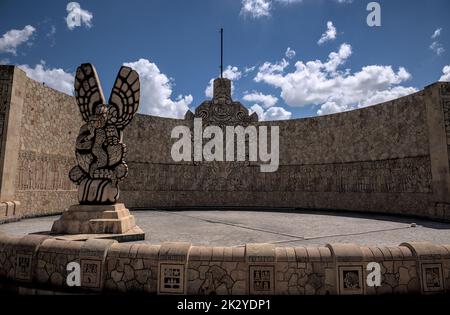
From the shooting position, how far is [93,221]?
5992 millimetres

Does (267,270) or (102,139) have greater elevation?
(102,139)

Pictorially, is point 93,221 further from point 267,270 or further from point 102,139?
point 267,270

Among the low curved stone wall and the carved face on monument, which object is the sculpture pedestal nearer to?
the carved face on monument

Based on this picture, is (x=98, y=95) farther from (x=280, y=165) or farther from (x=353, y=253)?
(x=280, y=165)

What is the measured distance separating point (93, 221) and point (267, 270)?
162 inches

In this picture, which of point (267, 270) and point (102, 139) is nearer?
point (267, 270)

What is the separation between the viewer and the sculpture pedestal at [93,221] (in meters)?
6.01

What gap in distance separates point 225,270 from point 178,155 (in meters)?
12.3

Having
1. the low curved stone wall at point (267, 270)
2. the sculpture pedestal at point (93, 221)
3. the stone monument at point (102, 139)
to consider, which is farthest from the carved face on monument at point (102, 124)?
the low curved stone wall at point (267, 270)

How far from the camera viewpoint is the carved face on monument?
264 inches

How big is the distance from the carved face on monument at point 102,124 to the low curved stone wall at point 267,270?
3160mm

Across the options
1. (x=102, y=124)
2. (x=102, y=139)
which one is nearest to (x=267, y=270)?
(x=102, y=139)

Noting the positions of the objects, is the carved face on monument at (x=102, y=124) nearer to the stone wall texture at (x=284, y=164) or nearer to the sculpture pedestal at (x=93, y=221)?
the sculpture pedestal at (x=93, y=221)
